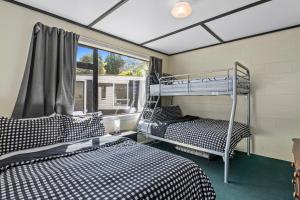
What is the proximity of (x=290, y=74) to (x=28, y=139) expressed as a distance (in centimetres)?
394

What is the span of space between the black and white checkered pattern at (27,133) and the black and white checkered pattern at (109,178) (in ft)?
1.54

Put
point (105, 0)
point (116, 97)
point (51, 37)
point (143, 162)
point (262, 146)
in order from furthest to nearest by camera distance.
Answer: point (116, 97), point (262, 146), point (51, 37), point (105, 0), point (143, 162)

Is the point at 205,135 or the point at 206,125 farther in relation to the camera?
the point at 206,125

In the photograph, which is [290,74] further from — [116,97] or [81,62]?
[81,62]

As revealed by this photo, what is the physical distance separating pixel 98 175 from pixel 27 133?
115 cm

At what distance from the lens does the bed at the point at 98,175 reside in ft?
3.41

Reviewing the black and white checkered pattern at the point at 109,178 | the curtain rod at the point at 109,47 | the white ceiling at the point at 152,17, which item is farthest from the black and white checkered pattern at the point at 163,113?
the black and white checkered pattern at the point at 109,178

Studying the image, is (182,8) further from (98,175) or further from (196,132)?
(98,175)

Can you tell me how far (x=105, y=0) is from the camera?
2096mm

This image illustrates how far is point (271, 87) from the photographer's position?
3.09 meters

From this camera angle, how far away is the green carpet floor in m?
2.03

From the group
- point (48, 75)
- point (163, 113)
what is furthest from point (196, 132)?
point (48, 75)

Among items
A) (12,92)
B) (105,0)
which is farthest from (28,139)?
(105,0)

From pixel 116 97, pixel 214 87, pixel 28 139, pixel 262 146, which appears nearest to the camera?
pixel 28 139
